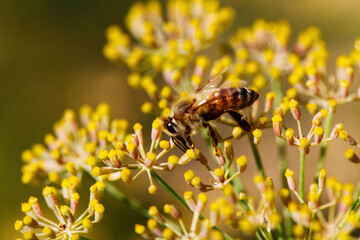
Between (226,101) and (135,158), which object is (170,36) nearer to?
(226,101)

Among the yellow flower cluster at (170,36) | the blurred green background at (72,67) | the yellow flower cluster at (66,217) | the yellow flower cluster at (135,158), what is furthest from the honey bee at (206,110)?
the blurred green background at (72,67)

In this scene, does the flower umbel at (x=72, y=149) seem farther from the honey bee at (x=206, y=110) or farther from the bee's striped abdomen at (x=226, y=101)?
the bee's striped abdomen at (x=226, y=101)

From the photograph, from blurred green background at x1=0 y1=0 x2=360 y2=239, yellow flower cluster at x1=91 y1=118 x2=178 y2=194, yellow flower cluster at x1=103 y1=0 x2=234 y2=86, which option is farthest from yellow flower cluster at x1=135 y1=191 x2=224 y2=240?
blurred green background at x1=0 y1=0 x2=360 y2=239

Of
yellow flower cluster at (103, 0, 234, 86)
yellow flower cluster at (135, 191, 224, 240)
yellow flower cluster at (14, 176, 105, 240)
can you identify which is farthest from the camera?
yellow flower cluster at (103, 0, 234, 86)

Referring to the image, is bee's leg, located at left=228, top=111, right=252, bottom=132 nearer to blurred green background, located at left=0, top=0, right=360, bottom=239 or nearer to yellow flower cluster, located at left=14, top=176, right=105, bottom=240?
yellow flower cluster, located at left=14, top=176, right=105, bottom=240

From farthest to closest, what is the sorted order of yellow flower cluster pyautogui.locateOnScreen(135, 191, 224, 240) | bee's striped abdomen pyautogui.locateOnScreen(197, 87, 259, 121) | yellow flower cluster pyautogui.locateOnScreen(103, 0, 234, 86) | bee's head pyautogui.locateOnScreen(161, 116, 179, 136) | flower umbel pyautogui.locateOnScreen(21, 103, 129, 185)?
yellow flower cluster pyautogui.locateOnScreen(103, 0, 234, 86), flower umbel pyautogui.locateOnScreen(21, 103, 129, 185), bee's head pyautogui.locateOnScreen(161, 116, 179, 136), bee's striped abdomen pyautogui.locateOnScreen(197, 87, 259, 121), yellow flower cluster pyautogui.locateOnScreen(135, 191, 224, 240)

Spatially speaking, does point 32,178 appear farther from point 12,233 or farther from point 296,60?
point 296,60

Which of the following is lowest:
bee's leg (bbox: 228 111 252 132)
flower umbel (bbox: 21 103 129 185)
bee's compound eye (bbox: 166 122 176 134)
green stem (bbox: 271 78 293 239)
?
green stem (bbox: 271 78 293 239)
